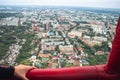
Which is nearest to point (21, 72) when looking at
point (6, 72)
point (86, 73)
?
point (6, 72)

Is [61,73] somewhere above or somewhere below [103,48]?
above

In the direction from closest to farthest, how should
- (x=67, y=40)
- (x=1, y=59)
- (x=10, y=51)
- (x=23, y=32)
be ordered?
(x=1, y=59) < (x=10, y=51) < (x=67, y=40) < (x=23, y=32)

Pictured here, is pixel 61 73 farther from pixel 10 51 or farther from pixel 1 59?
pixel 10 51

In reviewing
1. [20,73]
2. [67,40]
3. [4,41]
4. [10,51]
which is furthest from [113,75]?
[67,40]

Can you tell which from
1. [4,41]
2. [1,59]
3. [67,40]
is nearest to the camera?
[1,59]

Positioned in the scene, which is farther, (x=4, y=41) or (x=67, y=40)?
(x=67, y=40)

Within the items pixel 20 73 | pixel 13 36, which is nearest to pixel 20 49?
pixel 13 36

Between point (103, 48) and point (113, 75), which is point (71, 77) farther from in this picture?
point (103, 48)

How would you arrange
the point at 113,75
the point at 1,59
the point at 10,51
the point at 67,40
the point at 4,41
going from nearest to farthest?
the point at 113,75
the point at 1,59
the point at 10,51
the point at 4,41
the point at 67,40

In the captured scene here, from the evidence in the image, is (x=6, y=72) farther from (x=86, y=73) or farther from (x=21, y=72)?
(x=86, y=73)
